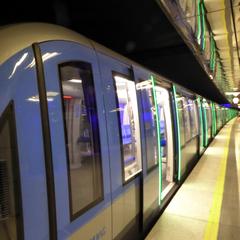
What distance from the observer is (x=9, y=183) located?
1.34 m

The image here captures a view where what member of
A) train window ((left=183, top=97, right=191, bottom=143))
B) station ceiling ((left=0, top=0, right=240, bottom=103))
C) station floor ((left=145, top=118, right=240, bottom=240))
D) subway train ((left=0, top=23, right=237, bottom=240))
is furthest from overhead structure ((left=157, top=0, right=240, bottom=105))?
station floor ((left=145, top=118, right=240, bottom=240))

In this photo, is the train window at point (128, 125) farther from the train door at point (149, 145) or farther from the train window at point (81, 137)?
the train window at point (81, 137)

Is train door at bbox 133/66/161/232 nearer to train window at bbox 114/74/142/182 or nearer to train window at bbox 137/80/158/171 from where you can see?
train window at bbox 137/80/158/171

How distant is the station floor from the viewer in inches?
137

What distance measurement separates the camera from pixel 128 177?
2770 millimetres

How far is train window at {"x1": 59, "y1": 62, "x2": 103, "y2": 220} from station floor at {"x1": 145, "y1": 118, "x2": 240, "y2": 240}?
1.75 m

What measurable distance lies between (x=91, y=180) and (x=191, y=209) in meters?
2.76

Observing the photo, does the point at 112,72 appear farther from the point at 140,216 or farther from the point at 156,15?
the point at 156,15

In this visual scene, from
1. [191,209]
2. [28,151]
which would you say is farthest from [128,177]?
[191,209]

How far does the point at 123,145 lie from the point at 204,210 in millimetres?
2345

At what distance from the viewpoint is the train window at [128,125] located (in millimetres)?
2705

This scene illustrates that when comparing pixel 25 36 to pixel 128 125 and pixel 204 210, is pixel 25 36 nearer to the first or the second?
pixel 128 125

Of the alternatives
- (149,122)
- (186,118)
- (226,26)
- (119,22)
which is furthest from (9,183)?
(226,26)

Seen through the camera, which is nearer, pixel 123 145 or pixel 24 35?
pixel 24 35
